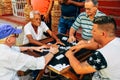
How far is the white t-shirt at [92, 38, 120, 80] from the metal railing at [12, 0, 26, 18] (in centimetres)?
810

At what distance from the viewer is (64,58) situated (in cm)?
299

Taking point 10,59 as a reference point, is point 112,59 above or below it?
above

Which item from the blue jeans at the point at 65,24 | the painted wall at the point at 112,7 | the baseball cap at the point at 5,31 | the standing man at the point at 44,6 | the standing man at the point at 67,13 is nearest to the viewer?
the baseball cap at the point at 5,31

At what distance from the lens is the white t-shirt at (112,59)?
93.4 inches

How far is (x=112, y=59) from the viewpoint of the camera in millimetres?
2377

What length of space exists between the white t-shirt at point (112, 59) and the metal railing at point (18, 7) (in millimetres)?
8105

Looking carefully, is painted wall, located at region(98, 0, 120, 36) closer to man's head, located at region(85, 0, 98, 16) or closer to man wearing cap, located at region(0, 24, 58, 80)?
man's head, located at region(85, 0, 98, 16)

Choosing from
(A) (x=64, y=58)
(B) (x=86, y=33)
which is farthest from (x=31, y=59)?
(B) (x=86, y=33)

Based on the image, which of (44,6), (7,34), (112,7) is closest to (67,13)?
(44,6)

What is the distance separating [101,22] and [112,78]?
0.58 meters

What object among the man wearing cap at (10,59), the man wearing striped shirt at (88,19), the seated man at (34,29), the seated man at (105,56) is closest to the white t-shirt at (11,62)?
the man wearing cap at (10,59)

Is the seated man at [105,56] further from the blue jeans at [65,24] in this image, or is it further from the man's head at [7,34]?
the blue jeans at [65,24]

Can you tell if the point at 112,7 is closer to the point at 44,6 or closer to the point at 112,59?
the point at 44,6

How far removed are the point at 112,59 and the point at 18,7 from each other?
862cm
